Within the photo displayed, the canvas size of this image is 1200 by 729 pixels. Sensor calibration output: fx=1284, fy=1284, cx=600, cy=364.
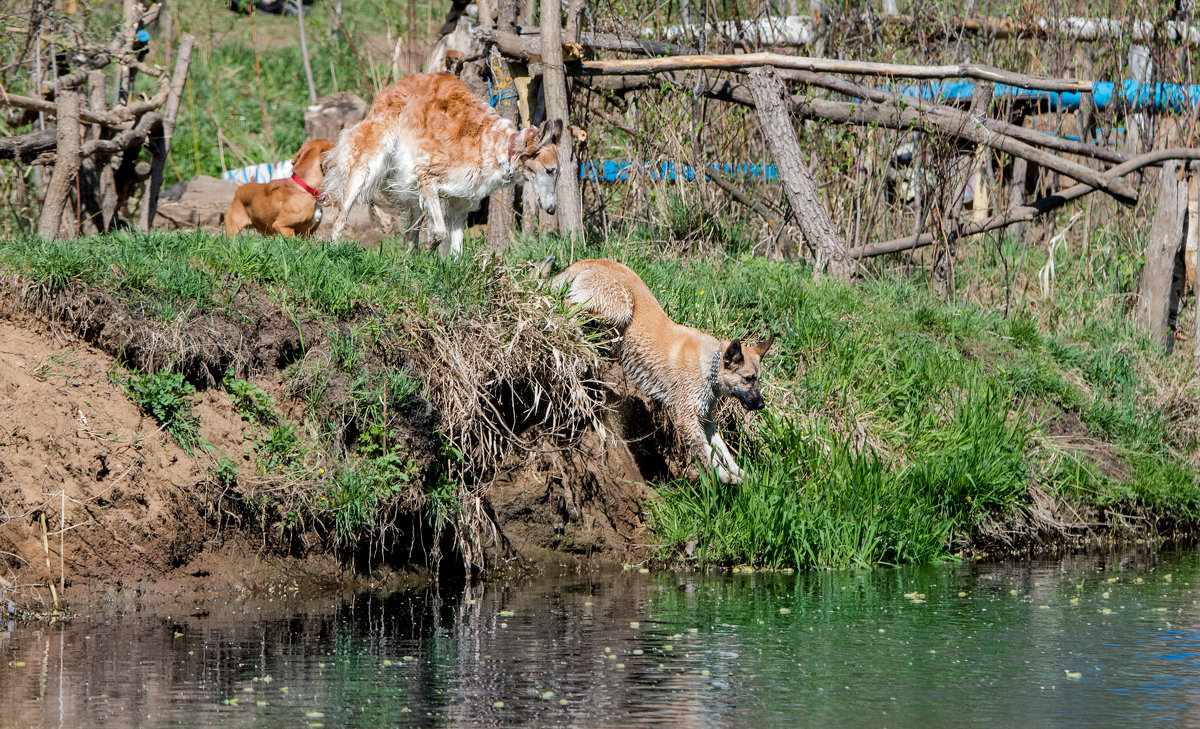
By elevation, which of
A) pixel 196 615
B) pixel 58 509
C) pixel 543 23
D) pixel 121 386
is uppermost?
pixel 543 23

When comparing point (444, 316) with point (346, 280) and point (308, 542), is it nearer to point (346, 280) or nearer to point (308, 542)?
point (346, 280)

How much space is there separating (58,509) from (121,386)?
0.90m

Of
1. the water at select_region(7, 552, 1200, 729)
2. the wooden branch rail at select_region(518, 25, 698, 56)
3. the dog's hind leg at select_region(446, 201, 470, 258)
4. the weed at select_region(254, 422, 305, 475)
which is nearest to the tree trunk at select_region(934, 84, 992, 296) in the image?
the wooden branch rail at select_region(518, 25, 698, 56)

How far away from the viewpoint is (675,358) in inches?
345

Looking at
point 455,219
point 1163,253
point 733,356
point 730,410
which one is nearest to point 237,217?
point 455,219

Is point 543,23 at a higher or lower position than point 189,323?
higher

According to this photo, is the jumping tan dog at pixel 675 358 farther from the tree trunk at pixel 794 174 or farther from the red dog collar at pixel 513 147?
the tree trunk at pixel 794 174

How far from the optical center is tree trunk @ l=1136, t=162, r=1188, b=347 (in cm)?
1205

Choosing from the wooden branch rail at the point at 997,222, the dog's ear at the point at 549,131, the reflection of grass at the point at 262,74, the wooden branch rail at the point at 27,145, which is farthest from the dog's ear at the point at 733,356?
Result: the reflection of grass at the point at 262,74

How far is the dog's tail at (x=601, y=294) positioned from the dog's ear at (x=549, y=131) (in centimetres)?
168

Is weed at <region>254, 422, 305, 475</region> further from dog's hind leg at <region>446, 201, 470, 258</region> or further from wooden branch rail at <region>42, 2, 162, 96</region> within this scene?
wooden branch rail at <region>42, 2, 162, 96</region>

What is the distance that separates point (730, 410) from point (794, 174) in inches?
124

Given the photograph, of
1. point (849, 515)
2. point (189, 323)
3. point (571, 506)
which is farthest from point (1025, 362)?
point (189, 323)

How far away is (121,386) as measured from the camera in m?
7.79
